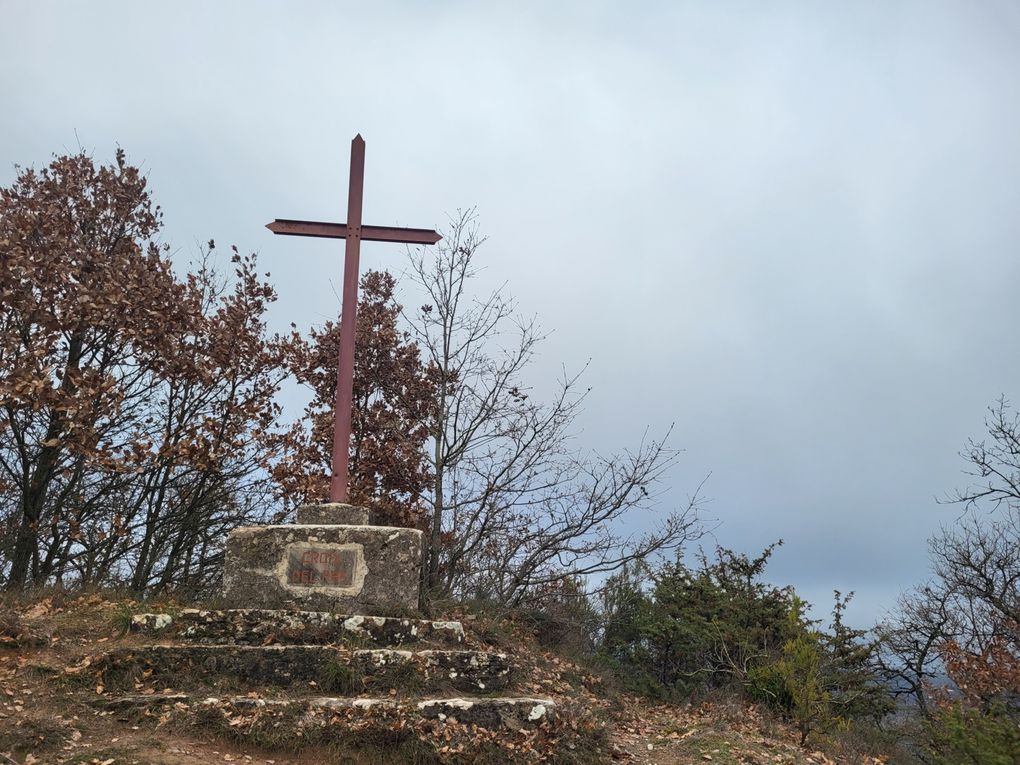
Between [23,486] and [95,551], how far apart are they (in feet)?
4.44

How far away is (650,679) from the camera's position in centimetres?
1156

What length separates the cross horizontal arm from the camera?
9148 mm

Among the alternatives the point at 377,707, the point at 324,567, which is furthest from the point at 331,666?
the point at 324,567

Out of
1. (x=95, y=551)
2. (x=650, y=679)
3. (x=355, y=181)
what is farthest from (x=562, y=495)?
(x=95, y=551)

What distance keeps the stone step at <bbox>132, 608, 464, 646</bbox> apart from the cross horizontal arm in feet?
13.9

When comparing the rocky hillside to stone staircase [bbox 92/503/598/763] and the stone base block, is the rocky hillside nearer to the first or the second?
stone staircase [bbox 92/503/598/763]

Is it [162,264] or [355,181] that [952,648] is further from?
[162,264]

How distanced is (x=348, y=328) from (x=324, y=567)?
8.84ft

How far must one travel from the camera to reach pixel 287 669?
6730 mm

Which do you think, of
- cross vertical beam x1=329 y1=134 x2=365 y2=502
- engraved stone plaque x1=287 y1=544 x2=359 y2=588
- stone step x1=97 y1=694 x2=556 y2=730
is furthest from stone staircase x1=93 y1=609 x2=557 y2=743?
cross vertical beam x1=329 y1=134 x2=365 y2=502

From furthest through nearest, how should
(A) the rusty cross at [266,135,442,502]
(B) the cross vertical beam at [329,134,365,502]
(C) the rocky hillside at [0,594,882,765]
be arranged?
1. (A) the rusty cross at [266,135,442,502]
2. (B) the cross vertical beam at [329,134,365,502]
3. (C) the rocky hillside at [0,594,882,765]

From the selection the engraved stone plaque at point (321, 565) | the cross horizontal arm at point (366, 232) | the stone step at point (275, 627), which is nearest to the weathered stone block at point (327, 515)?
the engraved stone plaque at point (321, 565)

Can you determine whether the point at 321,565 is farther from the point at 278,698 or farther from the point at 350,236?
the point at 350,236

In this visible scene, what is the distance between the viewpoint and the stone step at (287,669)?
6.53m
